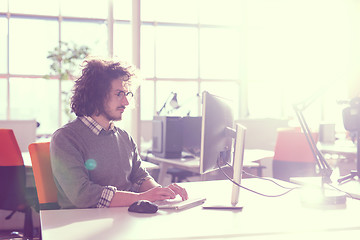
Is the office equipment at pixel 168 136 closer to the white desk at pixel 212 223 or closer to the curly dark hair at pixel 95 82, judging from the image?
the curly dark hair at pixel 95 82

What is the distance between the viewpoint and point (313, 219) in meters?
1.36

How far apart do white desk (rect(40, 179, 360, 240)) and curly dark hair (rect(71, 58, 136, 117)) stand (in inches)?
20.5

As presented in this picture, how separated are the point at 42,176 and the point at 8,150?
1.18 meters

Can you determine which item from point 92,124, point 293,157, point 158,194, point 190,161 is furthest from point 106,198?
point 293,157

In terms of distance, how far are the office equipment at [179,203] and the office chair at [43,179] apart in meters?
0.59

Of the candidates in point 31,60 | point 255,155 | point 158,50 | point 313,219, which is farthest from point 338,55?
point 313,219

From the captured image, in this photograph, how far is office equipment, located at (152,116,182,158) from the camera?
3.67 metres

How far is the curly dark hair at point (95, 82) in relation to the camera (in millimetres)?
1852

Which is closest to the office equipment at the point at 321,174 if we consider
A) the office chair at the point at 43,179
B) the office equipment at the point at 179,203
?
the office equipment at the point at 179,203

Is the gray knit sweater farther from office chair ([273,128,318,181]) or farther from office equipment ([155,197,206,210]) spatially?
office chair ([273,128,318,181])

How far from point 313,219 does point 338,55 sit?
7.95 meters

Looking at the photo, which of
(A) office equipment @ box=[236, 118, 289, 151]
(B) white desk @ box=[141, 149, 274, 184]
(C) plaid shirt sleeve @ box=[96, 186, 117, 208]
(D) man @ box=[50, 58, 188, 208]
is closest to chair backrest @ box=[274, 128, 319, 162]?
(B) white desk @ box=[141, 149, 274, 184]

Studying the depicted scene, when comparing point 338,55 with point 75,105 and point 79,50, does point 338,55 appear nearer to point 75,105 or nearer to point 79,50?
point 79,50

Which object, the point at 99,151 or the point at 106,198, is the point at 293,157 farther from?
the point at 106,198
